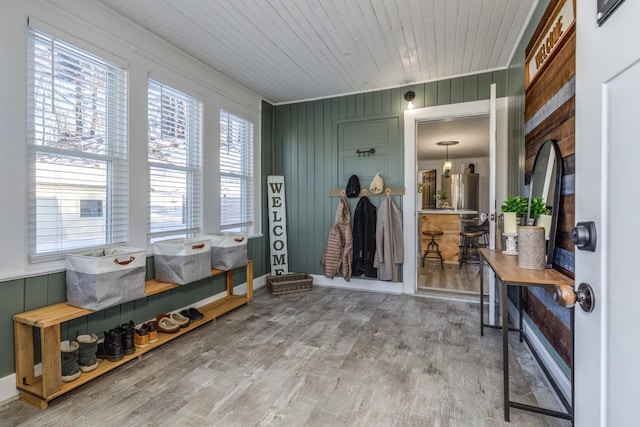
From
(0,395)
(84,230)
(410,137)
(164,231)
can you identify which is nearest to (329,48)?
(410,137)

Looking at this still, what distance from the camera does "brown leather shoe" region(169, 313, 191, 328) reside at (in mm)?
2717

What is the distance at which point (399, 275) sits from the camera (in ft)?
13.2

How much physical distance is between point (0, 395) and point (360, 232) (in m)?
3.37

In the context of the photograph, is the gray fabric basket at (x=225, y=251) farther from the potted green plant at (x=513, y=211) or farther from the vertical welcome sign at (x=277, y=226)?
the potted green plant at (x=513, y=211)

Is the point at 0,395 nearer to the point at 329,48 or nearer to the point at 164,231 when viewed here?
the point at 164,231

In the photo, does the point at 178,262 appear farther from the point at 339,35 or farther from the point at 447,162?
the point at 447,162

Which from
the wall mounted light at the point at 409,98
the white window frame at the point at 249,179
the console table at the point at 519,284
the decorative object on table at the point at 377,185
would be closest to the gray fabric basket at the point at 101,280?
the white window frame at the point at 249,179

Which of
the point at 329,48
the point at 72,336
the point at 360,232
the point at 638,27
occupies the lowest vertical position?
the point at 72,336

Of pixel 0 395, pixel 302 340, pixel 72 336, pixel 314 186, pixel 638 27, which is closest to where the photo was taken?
pixel 638 27

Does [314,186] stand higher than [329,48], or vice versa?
[329,48]

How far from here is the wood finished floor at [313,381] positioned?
168 centimetres

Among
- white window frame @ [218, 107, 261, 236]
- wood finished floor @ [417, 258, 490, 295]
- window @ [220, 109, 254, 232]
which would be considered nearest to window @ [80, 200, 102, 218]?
window @ [220, 109, 254, 232]

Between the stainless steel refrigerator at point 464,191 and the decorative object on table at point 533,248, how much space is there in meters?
7.42

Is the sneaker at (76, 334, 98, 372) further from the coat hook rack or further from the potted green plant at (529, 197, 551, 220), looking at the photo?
the coat hook rack
